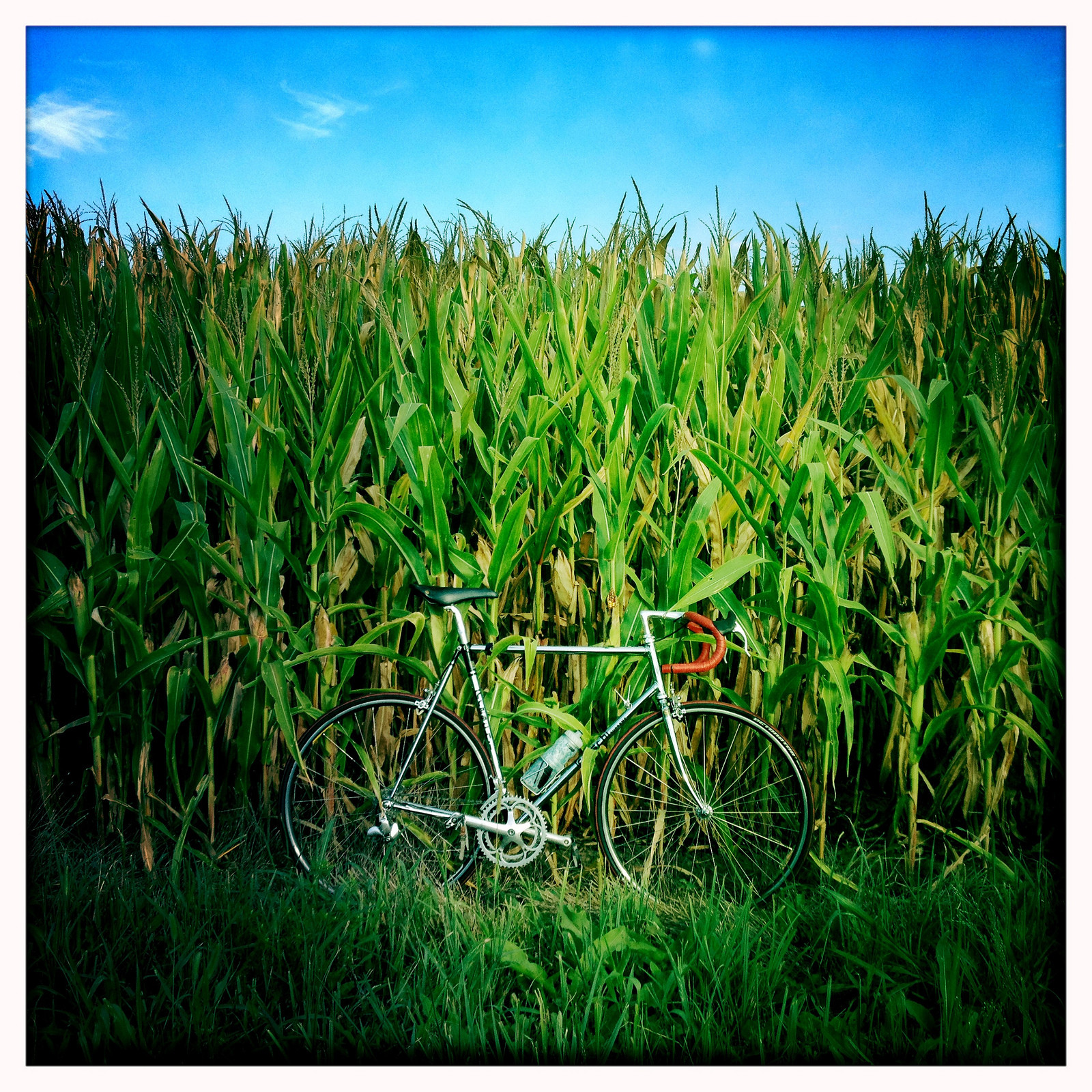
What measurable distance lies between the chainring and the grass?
70 mm

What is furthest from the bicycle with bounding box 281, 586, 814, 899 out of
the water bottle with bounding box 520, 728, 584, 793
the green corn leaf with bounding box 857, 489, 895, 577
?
the green corn leaf with bounding box 857, 489, 895, 577

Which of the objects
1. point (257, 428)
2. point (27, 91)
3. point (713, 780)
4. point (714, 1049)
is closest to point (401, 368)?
point (257, 428)

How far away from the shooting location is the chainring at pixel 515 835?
1.72 meters

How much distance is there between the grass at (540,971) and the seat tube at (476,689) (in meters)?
0.30

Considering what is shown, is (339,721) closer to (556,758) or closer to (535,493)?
(556,758)

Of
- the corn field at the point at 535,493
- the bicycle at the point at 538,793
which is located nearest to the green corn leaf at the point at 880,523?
the corn field at the point at 535,493

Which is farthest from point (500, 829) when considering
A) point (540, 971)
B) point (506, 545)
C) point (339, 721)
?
point (506, 545)

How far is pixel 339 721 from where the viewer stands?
5.86 ft

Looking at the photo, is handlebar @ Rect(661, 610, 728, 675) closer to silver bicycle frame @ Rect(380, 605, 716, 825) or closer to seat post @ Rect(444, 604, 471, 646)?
silver bicycle frame @ Rect(380, 605, 716, 825)

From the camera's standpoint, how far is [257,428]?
1.76 metres

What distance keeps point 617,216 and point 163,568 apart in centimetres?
149

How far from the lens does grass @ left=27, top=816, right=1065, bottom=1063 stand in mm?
1670

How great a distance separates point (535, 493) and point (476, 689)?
0.52 meters

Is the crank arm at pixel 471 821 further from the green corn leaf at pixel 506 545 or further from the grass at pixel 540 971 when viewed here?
the green corn leaf at pixel 506 545
